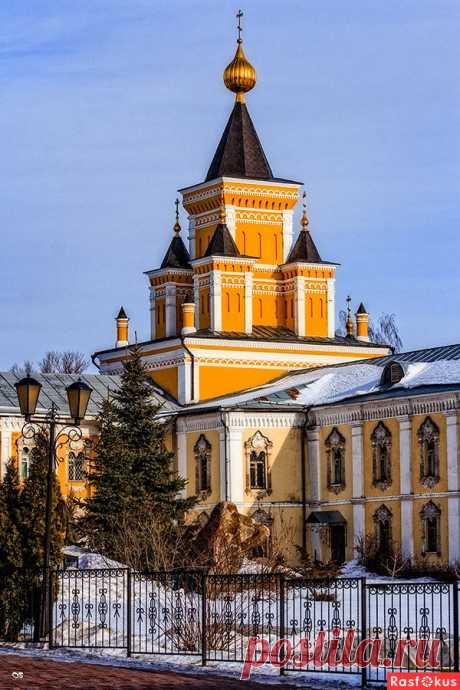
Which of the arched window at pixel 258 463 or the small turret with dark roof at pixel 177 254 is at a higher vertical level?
the small turret with dark roof at pixel 177 254

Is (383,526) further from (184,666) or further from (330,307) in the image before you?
(184,666)

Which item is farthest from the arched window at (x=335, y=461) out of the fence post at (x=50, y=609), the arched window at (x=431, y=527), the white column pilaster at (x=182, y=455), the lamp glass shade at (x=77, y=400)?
the fence post at (x=50, y=609)

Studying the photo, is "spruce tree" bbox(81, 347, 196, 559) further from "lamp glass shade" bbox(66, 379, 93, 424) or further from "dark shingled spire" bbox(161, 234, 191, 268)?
"lamp glass shade" bbox(66, 379, 93, 424)

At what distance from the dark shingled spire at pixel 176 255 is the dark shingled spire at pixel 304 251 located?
2.86 meters

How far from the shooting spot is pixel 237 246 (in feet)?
146

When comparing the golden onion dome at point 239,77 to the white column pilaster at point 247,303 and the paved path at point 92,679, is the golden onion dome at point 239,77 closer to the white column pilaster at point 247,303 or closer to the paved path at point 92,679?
the white column pilaster at point 247,303

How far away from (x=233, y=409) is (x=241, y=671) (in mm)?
22113

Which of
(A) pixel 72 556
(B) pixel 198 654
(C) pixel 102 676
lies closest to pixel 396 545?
(A) pixel 72 556

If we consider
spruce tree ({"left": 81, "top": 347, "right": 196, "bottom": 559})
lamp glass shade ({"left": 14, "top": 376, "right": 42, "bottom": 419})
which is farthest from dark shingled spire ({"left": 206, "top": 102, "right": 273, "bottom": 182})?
lamp glass shade ({"left": 14, "top": 376, "right": 42, "bottom": 419})

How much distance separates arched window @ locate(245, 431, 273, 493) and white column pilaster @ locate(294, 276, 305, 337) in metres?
6.28

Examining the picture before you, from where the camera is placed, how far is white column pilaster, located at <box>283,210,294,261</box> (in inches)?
1774

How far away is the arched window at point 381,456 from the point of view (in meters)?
36.2

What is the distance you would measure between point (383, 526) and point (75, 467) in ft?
31.1

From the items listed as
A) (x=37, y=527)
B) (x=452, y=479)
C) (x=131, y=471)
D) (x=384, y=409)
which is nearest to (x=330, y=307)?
(x=384, y=409)
